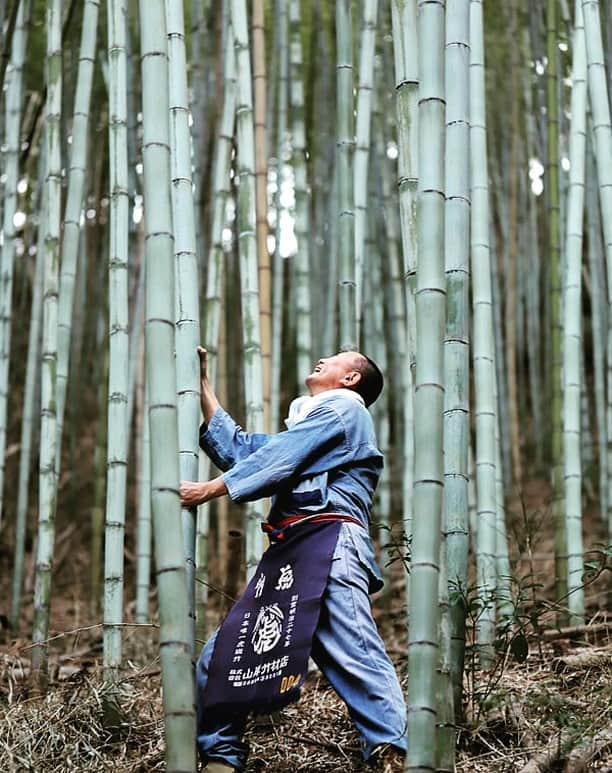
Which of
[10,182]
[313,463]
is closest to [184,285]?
[313,463]

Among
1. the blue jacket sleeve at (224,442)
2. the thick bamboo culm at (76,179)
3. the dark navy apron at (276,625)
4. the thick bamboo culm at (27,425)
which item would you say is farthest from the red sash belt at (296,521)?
the thick bamboo culm at (27,425)

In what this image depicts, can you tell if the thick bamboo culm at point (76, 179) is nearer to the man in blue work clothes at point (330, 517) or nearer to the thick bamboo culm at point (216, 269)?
the thick bamboo culm at point (216, 269)

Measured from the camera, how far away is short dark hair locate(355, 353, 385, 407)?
264 cm

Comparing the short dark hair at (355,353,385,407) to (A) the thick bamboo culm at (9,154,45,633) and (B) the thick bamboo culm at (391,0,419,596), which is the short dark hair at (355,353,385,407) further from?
(A) the thick bamboo culm at (9,154,45,633)

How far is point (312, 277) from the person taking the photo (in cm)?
605

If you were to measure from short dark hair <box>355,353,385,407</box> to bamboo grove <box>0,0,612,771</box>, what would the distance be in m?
0.13

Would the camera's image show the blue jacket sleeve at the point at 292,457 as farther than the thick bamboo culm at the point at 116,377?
No

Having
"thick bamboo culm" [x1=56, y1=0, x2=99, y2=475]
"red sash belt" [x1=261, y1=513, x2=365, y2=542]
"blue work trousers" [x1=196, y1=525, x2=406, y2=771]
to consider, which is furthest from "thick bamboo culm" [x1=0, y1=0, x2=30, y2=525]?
"blue work trousers" [x1=196, y1=525, x2=406, y2=771]

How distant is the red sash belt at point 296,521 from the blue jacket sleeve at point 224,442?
163mm

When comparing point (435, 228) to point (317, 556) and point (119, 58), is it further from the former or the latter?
point (119, 58)

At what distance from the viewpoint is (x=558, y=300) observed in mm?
3945

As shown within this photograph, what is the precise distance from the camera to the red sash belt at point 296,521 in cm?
239

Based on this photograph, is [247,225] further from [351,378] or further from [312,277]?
[312,277]

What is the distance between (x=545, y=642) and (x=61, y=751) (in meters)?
1.44
